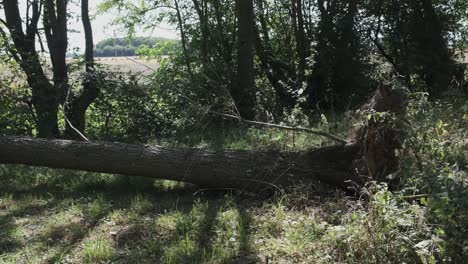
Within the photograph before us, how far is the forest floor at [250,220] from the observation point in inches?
137

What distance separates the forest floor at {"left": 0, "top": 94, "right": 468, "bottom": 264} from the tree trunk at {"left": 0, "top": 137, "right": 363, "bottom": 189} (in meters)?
0.20

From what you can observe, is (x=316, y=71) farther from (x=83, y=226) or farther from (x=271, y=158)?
(x=83, y=226)

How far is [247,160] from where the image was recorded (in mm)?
5789

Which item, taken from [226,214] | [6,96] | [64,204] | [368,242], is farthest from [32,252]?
[6,96]

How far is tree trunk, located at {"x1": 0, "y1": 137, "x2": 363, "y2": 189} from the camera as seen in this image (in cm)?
554

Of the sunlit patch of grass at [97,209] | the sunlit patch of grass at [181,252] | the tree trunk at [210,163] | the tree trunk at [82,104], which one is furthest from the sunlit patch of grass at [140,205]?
the tree trunk at [82,104]

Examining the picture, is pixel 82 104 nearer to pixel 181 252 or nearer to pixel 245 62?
pixel 245 62

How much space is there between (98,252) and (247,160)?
7.25ft

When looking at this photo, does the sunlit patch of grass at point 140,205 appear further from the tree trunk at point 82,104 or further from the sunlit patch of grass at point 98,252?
the tree trunk at point 82,104

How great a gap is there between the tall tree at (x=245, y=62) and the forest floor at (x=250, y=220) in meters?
3.71

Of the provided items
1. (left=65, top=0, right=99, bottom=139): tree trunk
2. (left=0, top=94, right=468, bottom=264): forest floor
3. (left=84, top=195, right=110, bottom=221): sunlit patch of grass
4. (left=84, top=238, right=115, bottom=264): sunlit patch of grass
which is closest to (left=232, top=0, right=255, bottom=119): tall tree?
(left=65, top=0, right=99, bottom=139): tree trunk

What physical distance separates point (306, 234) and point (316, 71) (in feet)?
23.5

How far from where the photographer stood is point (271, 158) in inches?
227

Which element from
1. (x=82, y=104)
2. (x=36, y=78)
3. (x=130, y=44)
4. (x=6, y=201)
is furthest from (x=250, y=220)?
(x=130, y=44)
